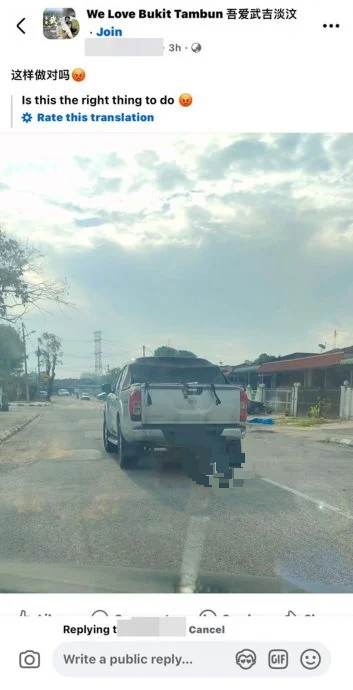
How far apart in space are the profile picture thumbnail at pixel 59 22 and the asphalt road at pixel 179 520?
3.16 metres

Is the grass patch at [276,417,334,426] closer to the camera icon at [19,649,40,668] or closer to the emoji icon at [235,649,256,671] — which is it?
the emoji icon at [235,649,256,671]

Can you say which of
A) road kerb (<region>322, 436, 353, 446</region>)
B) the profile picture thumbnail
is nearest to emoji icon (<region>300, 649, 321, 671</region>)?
the profile picture thumbnail

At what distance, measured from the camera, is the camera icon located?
99.6 inches

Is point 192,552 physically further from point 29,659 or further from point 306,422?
point 306,422

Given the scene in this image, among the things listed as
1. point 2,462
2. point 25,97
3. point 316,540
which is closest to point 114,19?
point 25,97

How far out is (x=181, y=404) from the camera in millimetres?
9195

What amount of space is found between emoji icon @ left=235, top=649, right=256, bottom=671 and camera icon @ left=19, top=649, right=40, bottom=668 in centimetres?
A: 81

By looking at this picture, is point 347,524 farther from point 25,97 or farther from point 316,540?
point 25,97

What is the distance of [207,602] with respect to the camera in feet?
9.30

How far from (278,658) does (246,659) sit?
0.13 meters

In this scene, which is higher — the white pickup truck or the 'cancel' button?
the white pickup truck

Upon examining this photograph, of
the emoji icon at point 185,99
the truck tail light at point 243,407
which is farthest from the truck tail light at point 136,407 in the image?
the emoji icon at point 185,99

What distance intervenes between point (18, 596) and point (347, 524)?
14.1 feet

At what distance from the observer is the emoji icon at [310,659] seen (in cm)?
251
